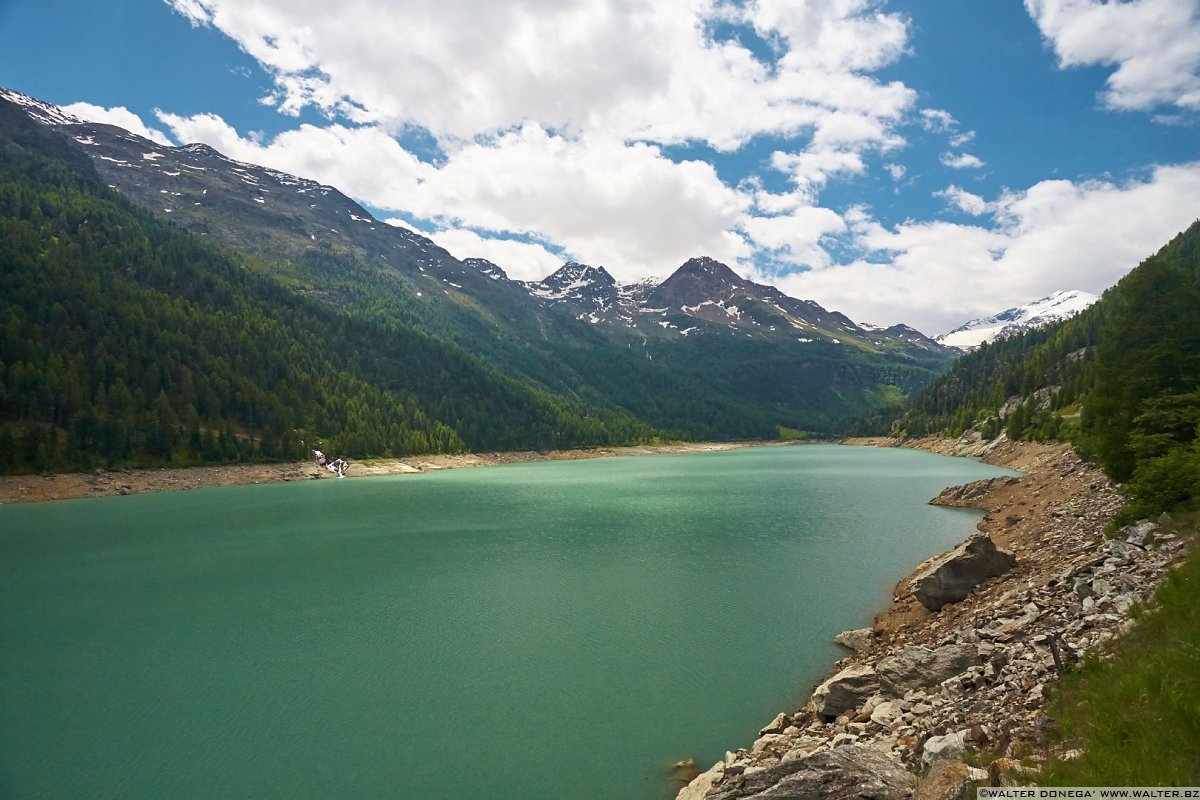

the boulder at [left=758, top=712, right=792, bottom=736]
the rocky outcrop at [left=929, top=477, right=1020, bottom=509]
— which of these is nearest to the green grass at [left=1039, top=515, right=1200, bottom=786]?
the boulder at [left=758, top=712, right=792, bottom=736]

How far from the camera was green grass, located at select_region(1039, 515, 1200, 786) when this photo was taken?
23.6 ft

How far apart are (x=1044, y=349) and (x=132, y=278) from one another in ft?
713

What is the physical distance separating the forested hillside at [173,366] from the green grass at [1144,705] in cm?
11194

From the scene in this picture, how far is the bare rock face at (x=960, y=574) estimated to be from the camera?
82.2 ft

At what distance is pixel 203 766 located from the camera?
1678cm

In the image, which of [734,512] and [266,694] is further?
[734,512]

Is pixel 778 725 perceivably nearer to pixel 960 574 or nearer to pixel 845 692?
pixel 845 692

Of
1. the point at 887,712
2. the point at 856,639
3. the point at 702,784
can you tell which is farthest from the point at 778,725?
the point at 856,639

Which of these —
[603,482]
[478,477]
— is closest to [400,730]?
[603,482]

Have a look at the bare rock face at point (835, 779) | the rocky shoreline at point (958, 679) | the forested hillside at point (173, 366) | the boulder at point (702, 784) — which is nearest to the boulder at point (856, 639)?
the rocky shoreline at point (958, 679)

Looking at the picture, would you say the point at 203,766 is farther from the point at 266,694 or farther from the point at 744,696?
the point at 744,696

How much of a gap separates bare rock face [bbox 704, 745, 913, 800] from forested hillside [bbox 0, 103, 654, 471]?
107205mm

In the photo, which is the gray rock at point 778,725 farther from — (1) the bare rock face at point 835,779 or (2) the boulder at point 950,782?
(2) the boulder at point 950,782

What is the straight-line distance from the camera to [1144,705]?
873cm
